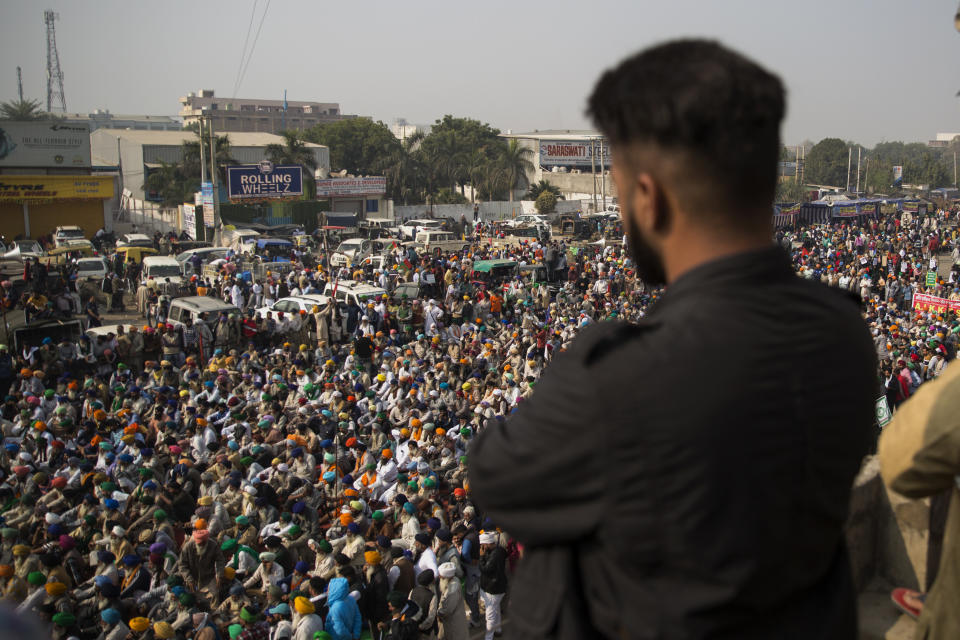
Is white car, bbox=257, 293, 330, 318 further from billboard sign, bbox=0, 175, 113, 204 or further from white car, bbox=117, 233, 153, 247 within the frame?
billboard sign, bbox=0, 175, 113, 204

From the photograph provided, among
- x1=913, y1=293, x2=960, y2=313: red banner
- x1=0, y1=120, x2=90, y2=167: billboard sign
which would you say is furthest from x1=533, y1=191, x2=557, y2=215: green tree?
x1=913, y1=293, x2=960, y2=313: red banner

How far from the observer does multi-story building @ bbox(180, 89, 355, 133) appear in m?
113

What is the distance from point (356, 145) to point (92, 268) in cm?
3335

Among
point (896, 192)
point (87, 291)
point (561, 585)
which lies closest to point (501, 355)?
point (87, 291)

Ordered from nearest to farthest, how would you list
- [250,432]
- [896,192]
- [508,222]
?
[250,432] → [508,222] → [896,192]

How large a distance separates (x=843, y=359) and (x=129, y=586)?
281 inches

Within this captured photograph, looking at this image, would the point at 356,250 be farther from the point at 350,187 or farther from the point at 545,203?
the point at 545,203

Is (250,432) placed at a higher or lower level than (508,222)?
lower

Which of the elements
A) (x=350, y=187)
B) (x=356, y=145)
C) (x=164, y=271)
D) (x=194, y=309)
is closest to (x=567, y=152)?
(x=356, y=145)

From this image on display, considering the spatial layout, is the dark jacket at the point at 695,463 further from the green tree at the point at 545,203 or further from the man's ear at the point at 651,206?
the green tree at the point at 545,203

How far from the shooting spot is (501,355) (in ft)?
48.7

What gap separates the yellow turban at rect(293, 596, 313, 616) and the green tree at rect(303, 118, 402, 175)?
46134mm

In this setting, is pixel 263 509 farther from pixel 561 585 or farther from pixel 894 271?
pixel 894 271

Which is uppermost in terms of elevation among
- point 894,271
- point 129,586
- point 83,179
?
point 83,179
